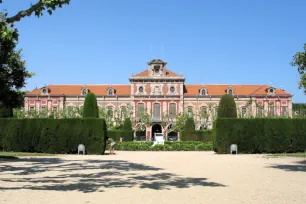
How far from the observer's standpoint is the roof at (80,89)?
66125 mm

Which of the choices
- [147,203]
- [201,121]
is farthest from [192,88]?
[147,203]

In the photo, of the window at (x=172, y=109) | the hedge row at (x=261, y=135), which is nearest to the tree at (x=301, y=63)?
the hedge row at (x=261, y=135)

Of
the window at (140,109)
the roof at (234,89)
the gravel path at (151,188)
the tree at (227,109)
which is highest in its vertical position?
the roof at (234,89)

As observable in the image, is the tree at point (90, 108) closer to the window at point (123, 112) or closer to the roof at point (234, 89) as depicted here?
the window at point (123, 112)

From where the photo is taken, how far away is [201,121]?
6178 cm

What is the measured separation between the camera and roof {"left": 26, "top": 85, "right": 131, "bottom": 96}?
217 feet

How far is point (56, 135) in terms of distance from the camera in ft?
82.9

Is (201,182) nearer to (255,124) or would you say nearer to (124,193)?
(124,193)

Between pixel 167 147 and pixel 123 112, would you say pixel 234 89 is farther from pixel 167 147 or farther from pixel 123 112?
pixel 167 147

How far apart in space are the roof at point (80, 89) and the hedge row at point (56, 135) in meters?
40.1

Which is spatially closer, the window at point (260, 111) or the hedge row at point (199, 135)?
the hedge row at point (199, 135)

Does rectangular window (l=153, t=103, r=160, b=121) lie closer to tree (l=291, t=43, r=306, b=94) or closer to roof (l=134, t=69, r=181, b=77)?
roof (l=134, t=69, r=181, b=77)

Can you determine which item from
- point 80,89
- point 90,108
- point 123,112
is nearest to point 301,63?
point 90,108

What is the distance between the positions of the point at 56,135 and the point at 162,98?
3984cm
